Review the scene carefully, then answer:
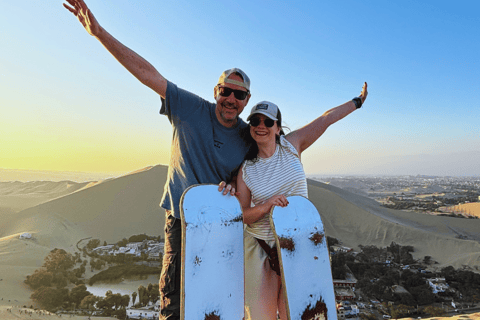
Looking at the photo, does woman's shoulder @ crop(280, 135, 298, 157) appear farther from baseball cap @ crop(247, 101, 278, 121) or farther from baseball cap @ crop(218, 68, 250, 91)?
baseball cap @ crop(218, 68, 250, 91)

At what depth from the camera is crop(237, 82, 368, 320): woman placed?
237 cm

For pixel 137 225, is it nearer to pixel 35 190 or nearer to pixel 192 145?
pixel 192 145

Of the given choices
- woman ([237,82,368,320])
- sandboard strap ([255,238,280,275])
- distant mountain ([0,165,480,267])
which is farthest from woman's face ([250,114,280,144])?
distant mountain ([0,165,480,267])

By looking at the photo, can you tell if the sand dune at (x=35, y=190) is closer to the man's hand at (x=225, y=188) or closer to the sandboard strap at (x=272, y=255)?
the man's hand at (x=225, y=188)

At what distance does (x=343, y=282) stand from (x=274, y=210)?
13800 mm

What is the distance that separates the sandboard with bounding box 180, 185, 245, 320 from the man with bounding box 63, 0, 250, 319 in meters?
0.16

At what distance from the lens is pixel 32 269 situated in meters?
16.8

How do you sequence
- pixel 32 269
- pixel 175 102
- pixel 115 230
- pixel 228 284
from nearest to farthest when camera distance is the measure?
1. pixel 228 284
2. pixel 175 102
3. pixel 32 269
4. pixel 115 230

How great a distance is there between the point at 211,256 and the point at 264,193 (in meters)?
0.67

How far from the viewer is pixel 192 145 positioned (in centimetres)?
239

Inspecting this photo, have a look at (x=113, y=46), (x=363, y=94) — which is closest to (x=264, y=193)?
(x=113, y=46)

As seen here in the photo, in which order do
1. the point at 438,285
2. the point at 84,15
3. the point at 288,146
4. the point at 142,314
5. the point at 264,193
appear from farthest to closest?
the point at 438,285
the point at 142,314
the point at 288,146
the point at 264,193
the point at 84,15

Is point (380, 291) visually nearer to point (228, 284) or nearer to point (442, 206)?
point (228, 284)

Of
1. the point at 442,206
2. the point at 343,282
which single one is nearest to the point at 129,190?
the point at 343,282
